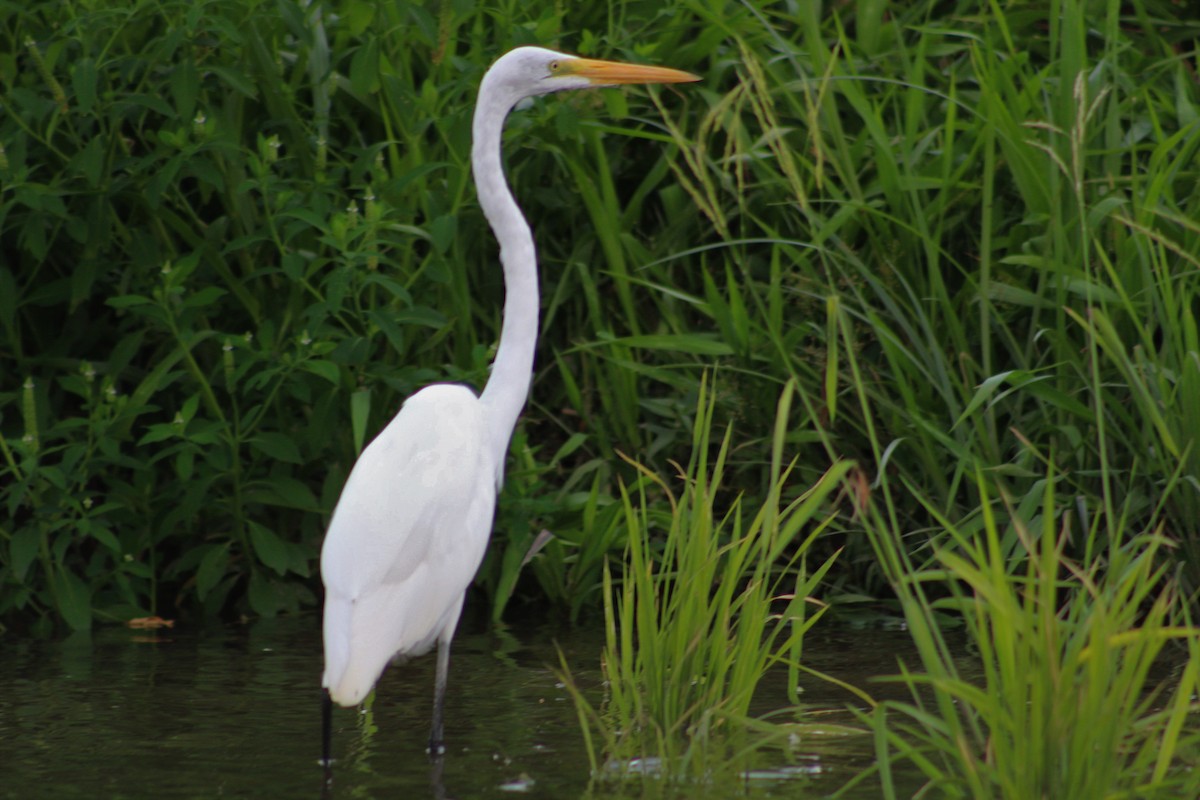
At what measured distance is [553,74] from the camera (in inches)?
144

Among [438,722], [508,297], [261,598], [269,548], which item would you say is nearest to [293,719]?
[438,722]

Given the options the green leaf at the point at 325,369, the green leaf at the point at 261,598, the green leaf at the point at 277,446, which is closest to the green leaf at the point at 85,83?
the green leaf at the point at 325,369

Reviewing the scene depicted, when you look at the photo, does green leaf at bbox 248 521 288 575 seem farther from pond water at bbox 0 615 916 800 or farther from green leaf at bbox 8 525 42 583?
green leaf at bbox 8 525 42 583

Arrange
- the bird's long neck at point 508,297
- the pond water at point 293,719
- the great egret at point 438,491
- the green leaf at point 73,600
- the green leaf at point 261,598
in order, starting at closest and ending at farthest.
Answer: the pond water at point 293,719, the great egret at point 438,491, the bird's long neck at point 508,297, the green leaf at point 73,600, the green leaf at point 261,598

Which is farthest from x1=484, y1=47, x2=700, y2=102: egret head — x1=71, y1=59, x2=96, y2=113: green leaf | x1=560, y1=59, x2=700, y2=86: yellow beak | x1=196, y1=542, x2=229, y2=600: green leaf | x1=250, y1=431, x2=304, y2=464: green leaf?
x1=196, y1=542, x2=229, y2=600: green leaf

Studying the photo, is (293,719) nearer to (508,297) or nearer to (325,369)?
(325,369)

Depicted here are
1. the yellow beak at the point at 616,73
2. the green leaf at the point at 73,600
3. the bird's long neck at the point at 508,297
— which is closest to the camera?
the bird's long neck at the point at 508,297

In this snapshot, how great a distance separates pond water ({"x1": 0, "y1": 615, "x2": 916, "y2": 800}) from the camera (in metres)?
A: 2.94

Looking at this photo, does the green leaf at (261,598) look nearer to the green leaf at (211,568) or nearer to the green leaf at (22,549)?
the green leaf at (211,568)

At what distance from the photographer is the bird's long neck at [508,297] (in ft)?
11.5

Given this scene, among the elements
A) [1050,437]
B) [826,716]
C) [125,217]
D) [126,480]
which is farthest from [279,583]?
[1050,437]

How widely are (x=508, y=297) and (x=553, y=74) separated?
57cm

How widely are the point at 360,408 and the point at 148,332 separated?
34.5 inches

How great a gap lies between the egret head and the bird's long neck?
0.09 metres
